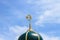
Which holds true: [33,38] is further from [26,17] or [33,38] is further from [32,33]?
[26,17]

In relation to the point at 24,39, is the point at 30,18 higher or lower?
higher

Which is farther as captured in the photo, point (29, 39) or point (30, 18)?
point (30, 18)

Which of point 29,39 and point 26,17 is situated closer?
point 29,39

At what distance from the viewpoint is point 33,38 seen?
41.5 meters

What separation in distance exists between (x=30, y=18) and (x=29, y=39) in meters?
3.84

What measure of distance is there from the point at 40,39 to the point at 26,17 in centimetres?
408

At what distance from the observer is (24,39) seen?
4203cm

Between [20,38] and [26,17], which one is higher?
[26,17]

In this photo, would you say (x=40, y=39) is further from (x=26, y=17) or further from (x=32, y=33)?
(x=26, y=17)

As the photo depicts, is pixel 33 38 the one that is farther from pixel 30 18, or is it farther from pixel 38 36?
pixel 30 18

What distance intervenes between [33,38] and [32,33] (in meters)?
1.00

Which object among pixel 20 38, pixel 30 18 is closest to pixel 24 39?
pixel 20 38

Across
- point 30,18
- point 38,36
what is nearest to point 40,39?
point 38,36

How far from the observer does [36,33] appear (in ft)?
140
